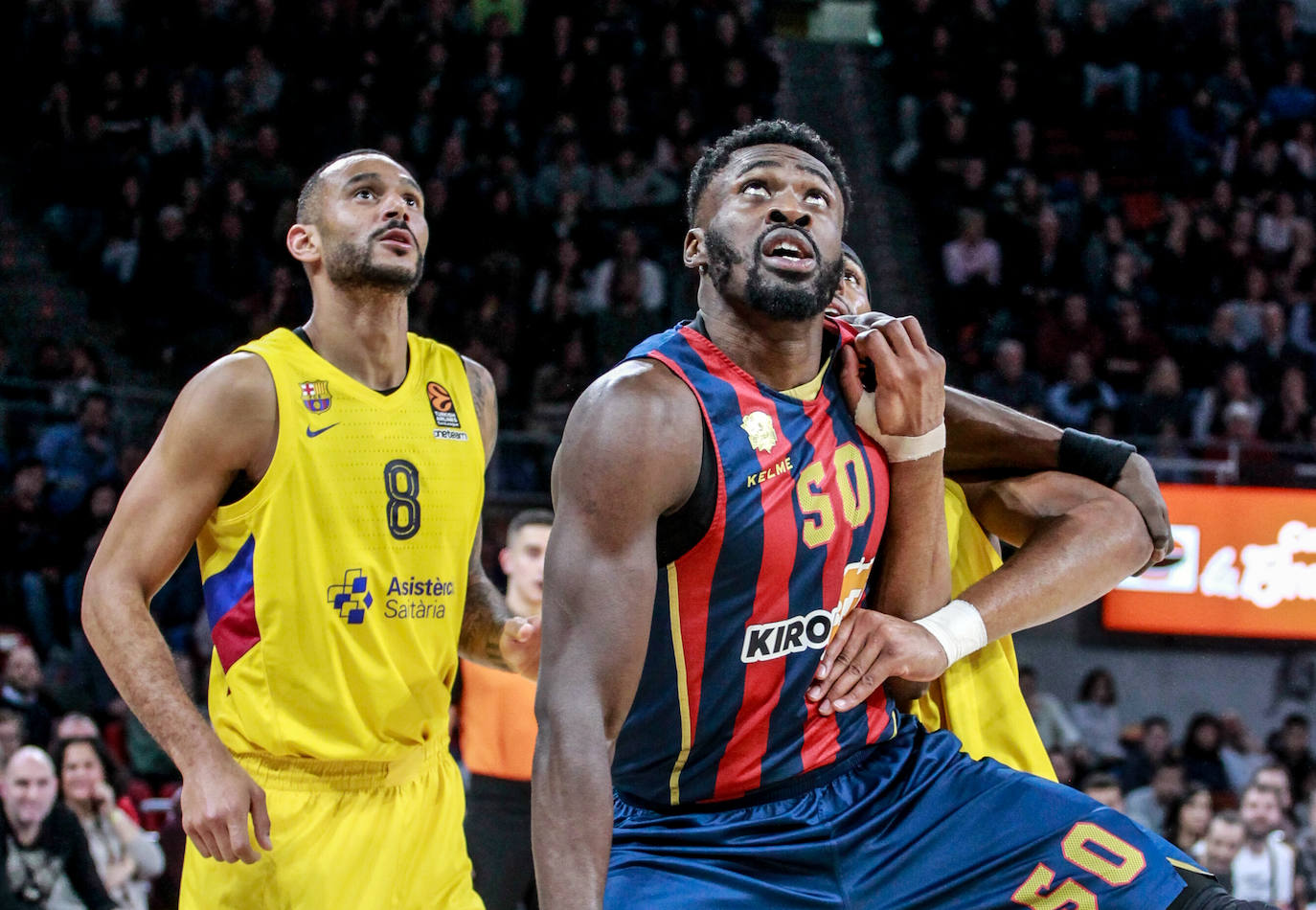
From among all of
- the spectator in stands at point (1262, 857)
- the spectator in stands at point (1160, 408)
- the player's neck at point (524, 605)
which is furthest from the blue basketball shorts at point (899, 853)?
the spectator in stands at point (1160, 408)

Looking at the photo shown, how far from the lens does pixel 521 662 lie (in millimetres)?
3744

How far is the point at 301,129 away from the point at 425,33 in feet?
5.00

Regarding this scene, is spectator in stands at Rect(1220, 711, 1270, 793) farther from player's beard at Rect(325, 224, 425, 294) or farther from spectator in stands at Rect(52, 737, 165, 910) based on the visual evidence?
player's beard at Rect(325, 224, 425, 294)

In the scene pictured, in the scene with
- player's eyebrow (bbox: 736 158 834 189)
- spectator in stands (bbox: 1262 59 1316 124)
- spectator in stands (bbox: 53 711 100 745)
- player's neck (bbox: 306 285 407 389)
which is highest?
spectator in stands (bbox: 1262 59 1316 124)

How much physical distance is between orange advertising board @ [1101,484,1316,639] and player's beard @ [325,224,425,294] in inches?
280

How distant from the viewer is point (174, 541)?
328cm

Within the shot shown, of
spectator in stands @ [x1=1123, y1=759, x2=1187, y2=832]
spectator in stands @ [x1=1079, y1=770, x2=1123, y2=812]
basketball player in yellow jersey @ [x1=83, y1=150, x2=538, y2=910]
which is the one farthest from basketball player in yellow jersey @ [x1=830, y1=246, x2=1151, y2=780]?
spectator in stands @ [x1=1123, y1=759, x2=1187, y2=832]

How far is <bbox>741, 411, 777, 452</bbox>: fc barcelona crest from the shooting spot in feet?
8.82

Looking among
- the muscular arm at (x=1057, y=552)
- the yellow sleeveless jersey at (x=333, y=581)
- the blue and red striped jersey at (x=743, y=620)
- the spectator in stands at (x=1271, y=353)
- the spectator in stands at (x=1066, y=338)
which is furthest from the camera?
the spectator in stands at (x=1066, y=338)

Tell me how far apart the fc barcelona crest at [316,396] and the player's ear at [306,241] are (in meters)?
0.39

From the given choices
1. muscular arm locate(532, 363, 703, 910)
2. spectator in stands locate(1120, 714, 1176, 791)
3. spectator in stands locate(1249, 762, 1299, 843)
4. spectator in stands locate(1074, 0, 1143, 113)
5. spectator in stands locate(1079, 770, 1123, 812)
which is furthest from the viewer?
spectator in stands locate(1074, 0, 1143, 113)

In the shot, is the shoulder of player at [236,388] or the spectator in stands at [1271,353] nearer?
the shoulder of player at [236,388]

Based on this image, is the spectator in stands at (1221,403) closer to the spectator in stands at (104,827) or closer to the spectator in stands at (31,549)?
the spectator in stands at (104,827)

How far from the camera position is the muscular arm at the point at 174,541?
3092 mm
